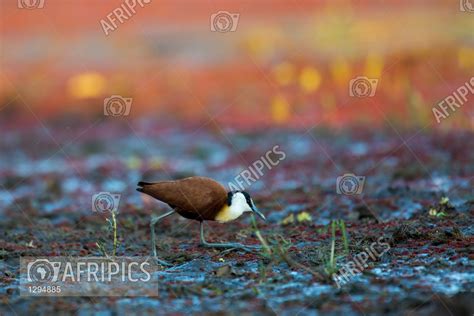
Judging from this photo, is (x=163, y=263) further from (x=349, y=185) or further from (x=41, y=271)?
(x=349, y=185)

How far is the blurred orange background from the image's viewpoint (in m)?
20.4

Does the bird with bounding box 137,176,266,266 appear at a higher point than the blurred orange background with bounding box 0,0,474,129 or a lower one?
lower

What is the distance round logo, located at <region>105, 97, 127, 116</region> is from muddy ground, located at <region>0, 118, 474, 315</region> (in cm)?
35

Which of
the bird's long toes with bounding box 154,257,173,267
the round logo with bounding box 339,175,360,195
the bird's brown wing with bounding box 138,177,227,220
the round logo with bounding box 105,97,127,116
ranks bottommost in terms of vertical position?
the bird's long toes with bounding box 154,257,173,267

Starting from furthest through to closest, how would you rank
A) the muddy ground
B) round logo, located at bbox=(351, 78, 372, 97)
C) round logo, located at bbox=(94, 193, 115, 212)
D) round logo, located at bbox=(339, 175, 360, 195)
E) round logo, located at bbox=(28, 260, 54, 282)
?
round logo, located at bbox=(351, 78, 372, 97) < round logo, located at bbox=(94, 193, 115, 212) < round logo, located at bbox=(339, 175, 360, 195) < round logo, located at bbox=(28, 260, 54, 282) < the muddy ground

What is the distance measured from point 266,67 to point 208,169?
859 centimetres

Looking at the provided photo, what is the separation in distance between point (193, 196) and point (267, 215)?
8.58 ft

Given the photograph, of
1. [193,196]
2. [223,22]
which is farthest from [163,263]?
[223,22]

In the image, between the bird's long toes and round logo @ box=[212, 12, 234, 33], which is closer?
the bird's long toes

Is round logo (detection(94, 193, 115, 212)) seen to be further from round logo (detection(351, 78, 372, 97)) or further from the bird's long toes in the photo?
round logo (detection(351, 78, 372, 97))

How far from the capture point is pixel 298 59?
25.5m

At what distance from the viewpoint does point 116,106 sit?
23.2m

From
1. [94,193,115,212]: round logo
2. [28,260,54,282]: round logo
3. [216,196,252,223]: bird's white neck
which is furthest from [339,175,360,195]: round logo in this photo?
[28,260,54,282]: round logo

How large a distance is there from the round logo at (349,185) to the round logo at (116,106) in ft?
28.2
